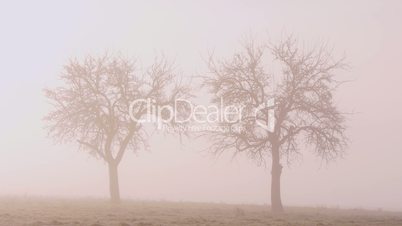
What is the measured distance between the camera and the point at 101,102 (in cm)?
4459

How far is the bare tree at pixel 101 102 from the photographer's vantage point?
4444 cm

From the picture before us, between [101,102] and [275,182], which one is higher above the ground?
[101,102]

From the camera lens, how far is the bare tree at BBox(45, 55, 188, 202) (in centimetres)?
4444

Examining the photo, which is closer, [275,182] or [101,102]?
[275,182]

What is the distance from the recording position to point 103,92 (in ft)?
146

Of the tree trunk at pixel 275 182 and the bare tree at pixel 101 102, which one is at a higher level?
the bare tree at pixel 101 102

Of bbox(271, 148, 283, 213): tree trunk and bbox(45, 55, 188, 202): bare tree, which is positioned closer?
bbox(271, 148, 283, 213): tree trunk

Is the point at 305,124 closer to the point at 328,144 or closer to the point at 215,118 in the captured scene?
the point at 328,144

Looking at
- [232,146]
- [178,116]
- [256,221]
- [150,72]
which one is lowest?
[256,221]

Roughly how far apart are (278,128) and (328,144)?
3646 mm

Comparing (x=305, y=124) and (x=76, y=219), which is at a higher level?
(x=305, y=124)

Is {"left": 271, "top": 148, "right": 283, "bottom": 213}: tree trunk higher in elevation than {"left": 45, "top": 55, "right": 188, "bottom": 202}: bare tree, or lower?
lower

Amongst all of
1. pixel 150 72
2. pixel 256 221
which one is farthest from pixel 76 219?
pixel 150 72

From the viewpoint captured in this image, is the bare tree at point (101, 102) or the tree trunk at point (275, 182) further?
the bare tree at point (101, 102)
